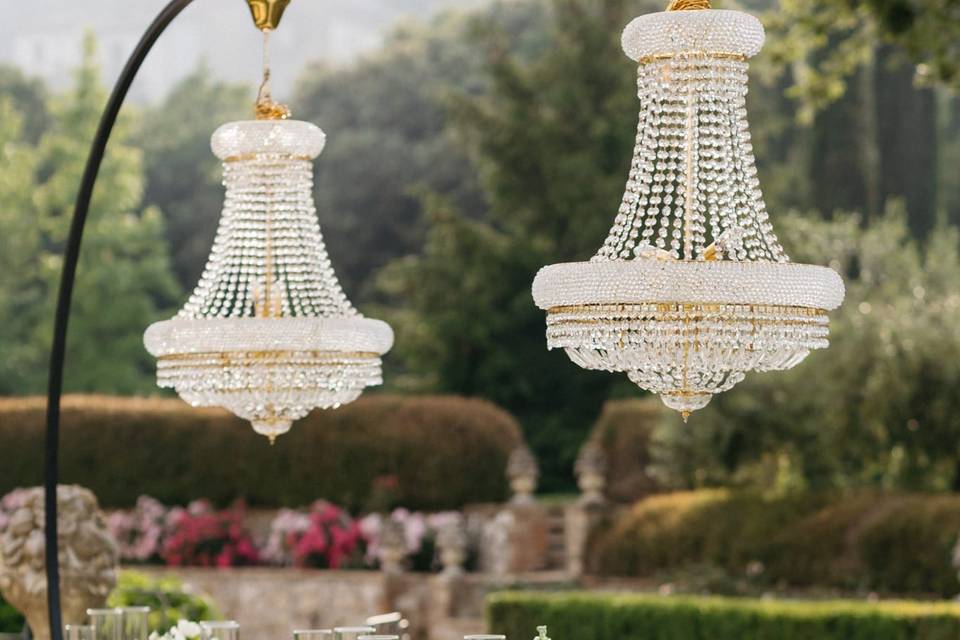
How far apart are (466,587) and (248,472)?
282 cm

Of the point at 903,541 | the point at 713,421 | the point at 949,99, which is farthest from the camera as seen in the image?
the point at 949,99

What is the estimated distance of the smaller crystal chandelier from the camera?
20.0 feet

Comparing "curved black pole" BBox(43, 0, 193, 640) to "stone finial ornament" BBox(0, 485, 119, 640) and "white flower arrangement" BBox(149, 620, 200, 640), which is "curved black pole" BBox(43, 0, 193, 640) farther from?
"stone finial ornament" BBox(0, 485, 119, 640)

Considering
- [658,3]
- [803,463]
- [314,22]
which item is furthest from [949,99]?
[314,22]

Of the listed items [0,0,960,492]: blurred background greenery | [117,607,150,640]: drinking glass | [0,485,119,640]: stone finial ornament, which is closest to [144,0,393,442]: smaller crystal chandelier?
[117,607,150,640]: drinking glass

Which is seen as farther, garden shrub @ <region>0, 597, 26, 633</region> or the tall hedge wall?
the tall hedge wall

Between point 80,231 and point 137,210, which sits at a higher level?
point 137,210

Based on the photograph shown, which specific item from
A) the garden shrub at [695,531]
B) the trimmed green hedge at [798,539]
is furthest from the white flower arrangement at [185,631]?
the garden shrub at [695,531]

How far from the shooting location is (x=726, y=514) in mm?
15711

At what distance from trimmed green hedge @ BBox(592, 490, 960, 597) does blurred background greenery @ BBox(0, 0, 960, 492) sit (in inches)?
40.4

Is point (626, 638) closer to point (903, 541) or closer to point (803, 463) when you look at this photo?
point (903, 541)

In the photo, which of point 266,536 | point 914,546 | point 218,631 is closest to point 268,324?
point 218,631

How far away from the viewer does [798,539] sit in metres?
14.9

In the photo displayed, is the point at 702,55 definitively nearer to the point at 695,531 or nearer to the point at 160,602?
the point at 160,602
